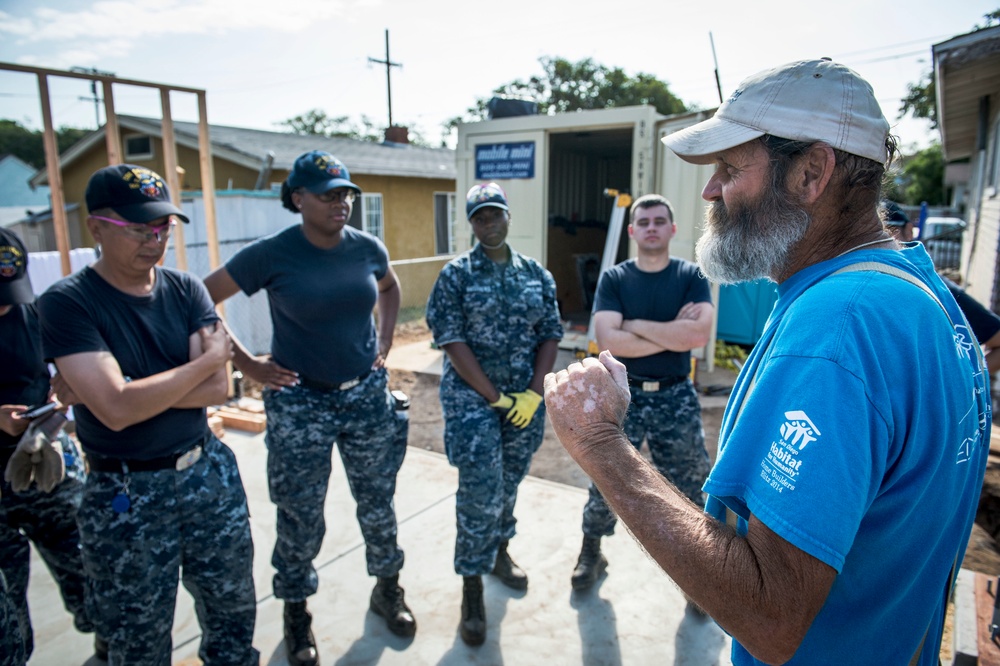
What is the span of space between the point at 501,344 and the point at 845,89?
2236 mm

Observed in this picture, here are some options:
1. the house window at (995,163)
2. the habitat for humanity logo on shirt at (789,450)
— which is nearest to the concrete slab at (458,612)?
the habitat for humanity logo on shirt at (789,450)

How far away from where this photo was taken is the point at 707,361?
750 cm

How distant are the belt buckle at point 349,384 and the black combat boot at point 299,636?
101 cm

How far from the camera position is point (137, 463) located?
7.09 feet

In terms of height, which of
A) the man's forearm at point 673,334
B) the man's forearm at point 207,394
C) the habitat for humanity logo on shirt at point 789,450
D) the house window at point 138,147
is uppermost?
the house window at point 138,147

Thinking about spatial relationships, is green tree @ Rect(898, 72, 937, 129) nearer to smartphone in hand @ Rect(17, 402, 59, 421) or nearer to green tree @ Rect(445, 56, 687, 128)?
green tree @ Rect(445, 56, 687, 128)

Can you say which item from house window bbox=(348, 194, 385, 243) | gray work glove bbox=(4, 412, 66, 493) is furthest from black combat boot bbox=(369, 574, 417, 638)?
house window bbox=(348, 194, 385, 243)

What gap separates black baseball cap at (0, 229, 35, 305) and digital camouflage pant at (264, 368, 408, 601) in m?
1.09

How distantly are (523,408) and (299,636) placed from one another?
→ 149 centimetres

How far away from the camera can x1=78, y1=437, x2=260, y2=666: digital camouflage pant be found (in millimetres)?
2086

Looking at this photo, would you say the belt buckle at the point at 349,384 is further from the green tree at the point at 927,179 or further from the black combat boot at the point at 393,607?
the green tree at the point at 927,179

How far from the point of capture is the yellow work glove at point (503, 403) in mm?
3078

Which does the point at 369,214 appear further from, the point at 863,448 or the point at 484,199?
the point at 863,448

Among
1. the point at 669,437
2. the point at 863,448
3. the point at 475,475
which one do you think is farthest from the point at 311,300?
the point at 863,448
